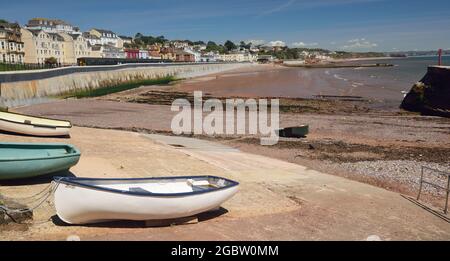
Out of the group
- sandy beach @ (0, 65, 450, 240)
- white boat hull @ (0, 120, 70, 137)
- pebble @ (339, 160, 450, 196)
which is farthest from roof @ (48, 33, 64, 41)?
pebble @ (339, 160, 450, 196)

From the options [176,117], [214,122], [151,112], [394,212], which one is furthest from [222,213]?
[151,112]

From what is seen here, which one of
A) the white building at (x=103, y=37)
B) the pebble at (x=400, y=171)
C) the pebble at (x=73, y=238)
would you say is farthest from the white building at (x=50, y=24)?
the pebble at (x=73, y=238)

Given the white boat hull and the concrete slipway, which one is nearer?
the concrete slipway

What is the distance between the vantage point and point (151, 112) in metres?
31.5

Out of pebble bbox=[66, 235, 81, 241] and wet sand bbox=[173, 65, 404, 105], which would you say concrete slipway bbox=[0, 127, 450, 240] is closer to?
pebble bbox=[66, 235, 81, 241]

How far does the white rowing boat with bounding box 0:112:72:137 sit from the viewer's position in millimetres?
15258

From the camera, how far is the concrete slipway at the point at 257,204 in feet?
26.8

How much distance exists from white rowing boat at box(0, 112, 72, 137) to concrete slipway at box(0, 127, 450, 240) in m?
0.35

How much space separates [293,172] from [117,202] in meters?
8.38

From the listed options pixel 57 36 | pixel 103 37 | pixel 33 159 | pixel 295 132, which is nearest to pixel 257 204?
pixel 33 159

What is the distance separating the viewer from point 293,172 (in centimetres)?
1487

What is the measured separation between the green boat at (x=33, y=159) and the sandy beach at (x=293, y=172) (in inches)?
16.1

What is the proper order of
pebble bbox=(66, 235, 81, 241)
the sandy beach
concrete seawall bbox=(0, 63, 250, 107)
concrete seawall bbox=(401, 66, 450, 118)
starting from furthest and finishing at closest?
concrete seawall bbox=(401, 66, 450, 118), concrete seawall bbox=(0, 63, 250, 107), the sandy beach, pebble bbox=(66, 235, 81, 241)
